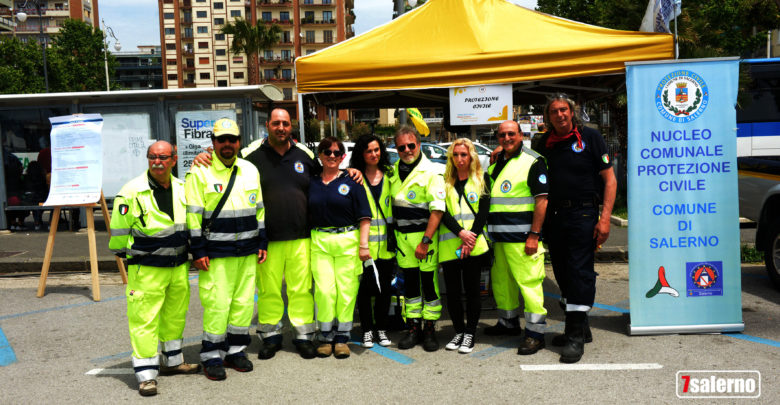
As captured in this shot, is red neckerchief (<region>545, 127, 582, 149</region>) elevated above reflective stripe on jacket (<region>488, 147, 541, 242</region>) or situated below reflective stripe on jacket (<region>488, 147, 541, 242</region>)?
above

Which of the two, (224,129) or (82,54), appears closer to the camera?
(224,129)

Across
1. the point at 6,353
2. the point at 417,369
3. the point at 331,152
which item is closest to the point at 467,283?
the point at 417,369

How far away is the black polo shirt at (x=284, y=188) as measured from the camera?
458 cm

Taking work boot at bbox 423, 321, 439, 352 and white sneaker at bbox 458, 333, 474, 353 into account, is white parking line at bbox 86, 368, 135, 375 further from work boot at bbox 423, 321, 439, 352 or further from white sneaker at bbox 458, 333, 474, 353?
white sneaker at bbox 458, 333, 474, 353

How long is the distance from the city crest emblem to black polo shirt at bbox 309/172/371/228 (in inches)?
108

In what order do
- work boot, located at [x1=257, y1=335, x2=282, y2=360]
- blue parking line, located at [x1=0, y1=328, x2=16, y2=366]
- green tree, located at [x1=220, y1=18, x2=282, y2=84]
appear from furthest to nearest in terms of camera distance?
green tree, located at [x1=220, y1=18, x2=282, y2=84] < blue parking line, located at [x1=0, y1=328, x2=16, y2=366] < work boot, located at [x1=257, y1=335, x2=282, y2=360]

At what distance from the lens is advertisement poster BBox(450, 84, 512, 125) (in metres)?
5.89

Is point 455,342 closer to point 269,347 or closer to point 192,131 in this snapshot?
point 269,347

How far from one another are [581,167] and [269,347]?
2953 mm

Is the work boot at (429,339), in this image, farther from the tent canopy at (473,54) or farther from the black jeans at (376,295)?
the tent canopy at (473,54)

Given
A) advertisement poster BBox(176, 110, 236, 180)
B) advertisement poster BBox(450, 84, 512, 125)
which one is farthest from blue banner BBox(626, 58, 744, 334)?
advertisement poster BBox(176, 110, 236, 180)

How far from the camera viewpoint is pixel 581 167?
4.59m

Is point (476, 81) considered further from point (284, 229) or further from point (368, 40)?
point (284, 229)

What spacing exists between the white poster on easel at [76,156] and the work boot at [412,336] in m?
4.62
